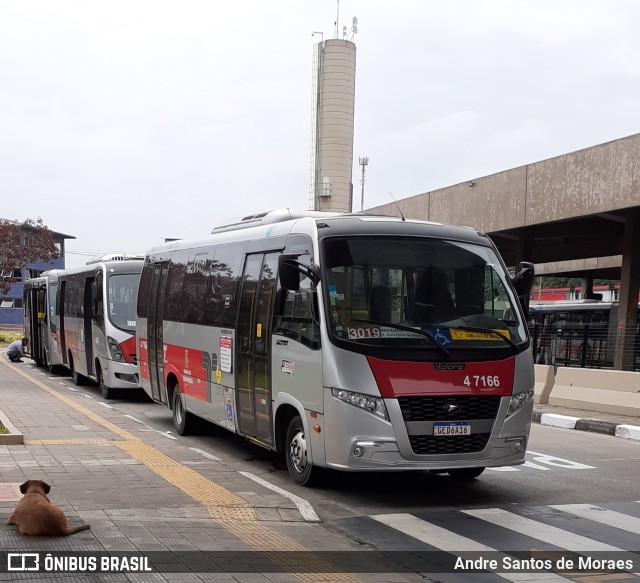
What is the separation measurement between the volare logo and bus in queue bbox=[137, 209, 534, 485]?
12 mm

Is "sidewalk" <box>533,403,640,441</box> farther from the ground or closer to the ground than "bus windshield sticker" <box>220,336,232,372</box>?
closer to the ground

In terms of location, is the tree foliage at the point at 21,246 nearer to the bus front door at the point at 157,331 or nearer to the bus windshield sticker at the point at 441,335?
the bus front door at the point at 157,331

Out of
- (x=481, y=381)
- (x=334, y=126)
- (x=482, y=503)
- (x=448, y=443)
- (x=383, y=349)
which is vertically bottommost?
(x=482, y=503)

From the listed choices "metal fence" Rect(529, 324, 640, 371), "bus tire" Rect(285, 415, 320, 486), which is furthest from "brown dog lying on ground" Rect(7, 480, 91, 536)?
"metal fence" Rect(529, 324, 640, 371)

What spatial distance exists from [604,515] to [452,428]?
166cm

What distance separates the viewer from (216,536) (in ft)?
21.9

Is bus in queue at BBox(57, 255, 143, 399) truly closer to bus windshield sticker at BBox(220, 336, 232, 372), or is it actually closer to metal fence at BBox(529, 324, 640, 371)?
bus windshield sticker at BBox(220, 336, 232, 372)

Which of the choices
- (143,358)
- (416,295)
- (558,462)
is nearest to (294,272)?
(416,295)

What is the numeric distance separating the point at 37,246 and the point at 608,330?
42.9 m

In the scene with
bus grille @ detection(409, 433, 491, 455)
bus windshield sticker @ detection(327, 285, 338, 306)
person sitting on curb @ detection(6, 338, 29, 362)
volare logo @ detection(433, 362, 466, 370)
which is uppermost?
bus windshield sticker @ detection(327, 285, 338, 306)

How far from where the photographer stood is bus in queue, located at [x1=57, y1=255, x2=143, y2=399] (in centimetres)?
1822

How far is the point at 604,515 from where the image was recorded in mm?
8219

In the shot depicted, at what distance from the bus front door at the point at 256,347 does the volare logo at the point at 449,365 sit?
2.20 m

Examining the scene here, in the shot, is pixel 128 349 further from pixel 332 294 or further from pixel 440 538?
pixel 440 538
